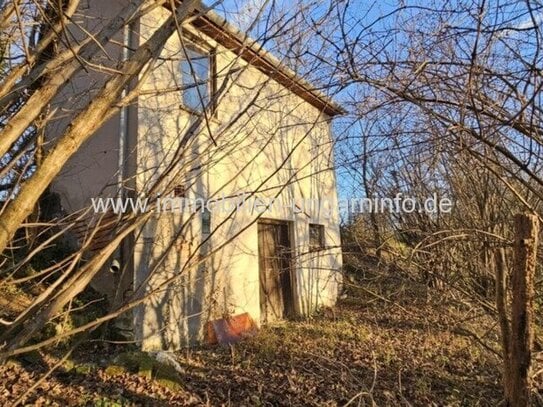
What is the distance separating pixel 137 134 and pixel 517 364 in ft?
18.9

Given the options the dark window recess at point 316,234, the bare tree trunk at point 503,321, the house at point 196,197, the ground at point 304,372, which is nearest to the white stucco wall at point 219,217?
the house at point 196,197

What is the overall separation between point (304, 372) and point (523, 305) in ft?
12.7

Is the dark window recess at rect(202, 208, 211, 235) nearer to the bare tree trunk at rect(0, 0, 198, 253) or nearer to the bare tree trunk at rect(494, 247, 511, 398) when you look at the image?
the bare tree trunk at rect(494, 247, 511, 398)

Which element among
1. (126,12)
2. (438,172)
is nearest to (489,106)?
(126,12)

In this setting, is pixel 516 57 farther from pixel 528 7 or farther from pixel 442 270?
pixel 442 270

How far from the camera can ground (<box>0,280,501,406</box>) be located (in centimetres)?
462

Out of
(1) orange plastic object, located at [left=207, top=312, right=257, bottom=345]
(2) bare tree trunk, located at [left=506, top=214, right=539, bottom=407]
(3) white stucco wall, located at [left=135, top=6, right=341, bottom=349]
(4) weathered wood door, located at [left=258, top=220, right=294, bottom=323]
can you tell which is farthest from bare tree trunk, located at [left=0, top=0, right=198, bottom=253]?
(4) weathered wood door, located at [left=258, top=220, right=294, bottom=323]

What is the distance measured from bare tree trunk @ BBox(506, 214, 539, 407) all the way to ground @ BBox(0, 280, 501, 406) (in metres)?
1.13

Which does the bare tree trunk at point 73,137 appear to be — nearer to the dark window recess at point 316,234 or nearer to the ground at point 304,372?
the ground at point 304,372

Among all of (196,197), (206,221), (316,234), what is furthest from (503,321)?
(316,234)

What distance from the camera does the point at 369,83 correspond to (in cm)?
291

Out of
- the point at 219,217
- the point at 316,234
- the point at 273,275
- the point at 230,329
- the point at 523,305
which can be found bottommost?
the point at 230,329

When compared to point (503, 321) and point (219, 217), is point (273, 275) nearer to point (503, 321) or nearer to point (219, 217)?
point (219, 217)

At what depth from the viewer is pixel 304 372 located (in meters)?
5.76
